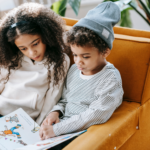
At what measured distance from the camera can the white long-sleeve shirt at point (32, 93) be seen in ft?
3.89

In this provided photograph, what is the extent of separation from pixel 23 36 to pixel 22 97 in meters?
0.38

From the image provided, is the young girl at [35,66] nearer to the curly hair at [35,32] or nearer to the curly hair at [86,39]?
the curly hair at [35,32]

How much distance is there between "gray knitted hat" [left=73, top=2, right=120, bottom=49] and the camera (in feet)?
3.00

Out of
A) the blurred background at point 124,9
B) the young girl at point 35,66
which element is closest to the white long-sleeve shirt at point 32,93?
the young girl at point 35,66

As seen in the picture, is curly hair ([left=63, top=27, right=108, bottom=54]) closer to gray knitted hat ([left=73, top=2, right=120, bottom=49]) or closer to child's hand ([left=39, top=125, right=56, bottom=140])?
gray knitted hat ([left=73, top=2, right=120, bottom=49])

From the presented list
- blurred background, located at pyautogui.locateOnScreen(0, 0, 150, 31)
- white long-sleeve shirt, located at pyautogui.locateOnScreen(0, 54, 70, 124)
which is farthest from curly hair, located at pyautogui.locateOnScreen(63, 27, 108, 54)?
blurred background, located at pyautogui.locateOnScreen(0, 0, 150, 31)

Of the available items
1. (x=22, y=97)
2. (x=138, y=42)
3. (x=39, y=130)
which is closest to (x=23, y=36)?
(x=22, y=97)

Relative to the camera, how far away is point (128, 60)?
109 centimetres

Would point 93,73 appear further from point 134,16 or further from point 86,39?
point 134,16

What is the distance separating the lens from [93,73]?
1.07 meters

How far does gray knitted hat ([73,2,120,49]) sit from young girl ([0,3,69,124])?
257 millimetres

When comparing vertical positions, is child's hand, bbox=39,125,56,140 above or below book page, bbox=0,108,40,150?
above

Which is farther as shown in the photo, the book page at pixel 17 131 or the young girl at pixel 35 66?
the young girl at pixel 35 66

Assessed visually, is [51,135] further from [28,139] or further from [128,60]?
[128,60]
